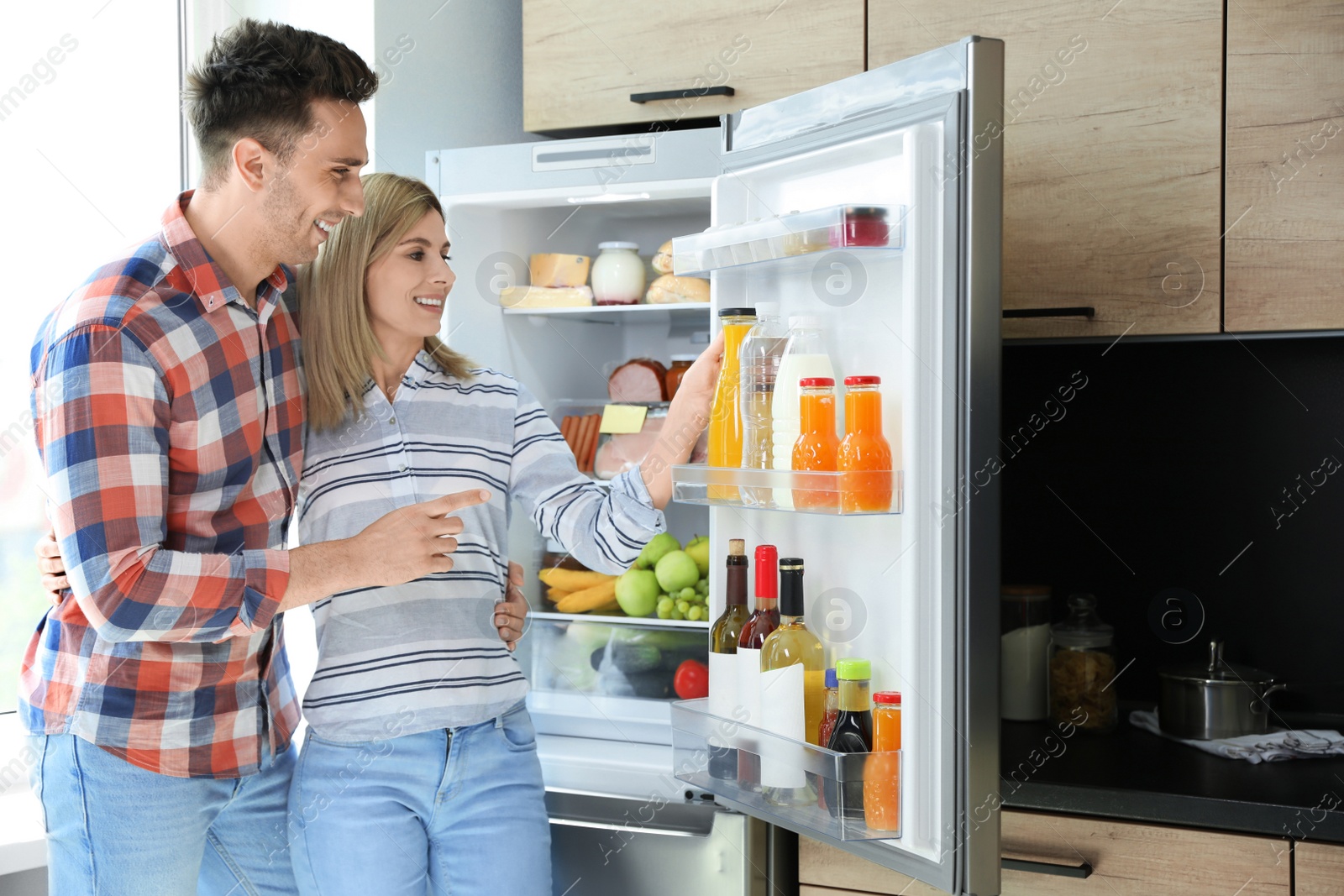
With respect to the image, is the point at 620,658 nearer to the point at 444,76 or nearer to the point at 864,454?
the point at 864,454

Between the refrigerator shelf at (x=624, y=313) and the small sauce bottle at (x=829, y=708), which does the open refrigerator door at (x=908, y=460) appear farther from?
the refrigerator shelf at (x=624, y=313)

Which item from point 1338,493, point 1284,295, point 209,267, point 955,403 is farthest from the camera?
point 1338,493

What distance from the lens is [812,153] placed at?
1.27m

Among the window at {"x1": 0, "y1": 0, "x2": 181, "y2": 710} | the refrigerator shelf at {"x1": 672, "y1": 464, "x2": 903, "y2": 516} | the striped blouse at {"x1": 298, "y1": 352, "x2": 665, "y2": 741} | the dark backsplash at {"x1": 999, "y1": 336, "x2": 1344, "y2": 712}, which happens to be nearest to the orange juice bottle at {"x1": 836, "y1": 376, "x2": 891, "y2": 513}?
the refrigerator shelf at {"x1": 672, "y1": 464, "x2": 903, "y2": 516}

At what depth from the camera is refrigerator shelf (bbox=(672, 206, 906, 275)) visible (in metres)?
1.11

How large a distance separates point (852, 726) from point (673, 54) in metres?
1.22

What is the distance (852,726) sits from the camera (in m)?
1.19

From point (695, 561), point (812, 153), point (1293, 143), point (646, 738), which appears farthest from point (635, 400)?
point (1293, 143)

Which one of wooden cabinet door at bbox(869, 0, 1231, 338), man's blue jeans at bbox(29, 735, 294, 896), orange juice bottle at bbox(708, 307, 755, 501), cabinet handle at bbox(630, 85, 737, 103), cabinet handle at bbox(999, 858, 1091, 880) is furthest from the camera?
cabinet handle at bbox(630, 85, 737, 103)

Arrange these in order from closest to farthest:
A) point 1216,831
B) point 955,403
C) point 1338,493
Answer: point 955,403 < point 1216,831 < point 1338,493

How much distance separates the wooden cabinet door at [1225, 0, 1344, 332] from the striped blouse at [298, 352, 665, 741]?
0.93m

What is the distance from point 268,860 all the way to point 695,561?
33.5 inches

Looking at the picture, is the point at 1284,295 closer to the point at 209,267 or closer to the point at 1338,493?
the point at 1338,493

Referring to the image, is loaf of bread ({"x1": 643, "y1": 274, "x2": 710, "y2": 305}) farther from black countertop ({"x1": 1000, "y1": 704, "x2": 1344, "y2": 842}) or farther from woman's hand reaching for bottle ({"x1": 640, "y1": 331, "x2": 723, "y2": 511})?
black countertop ({"x1": 1000, "y1": 704, "x2": 1344, "y2": 842})
